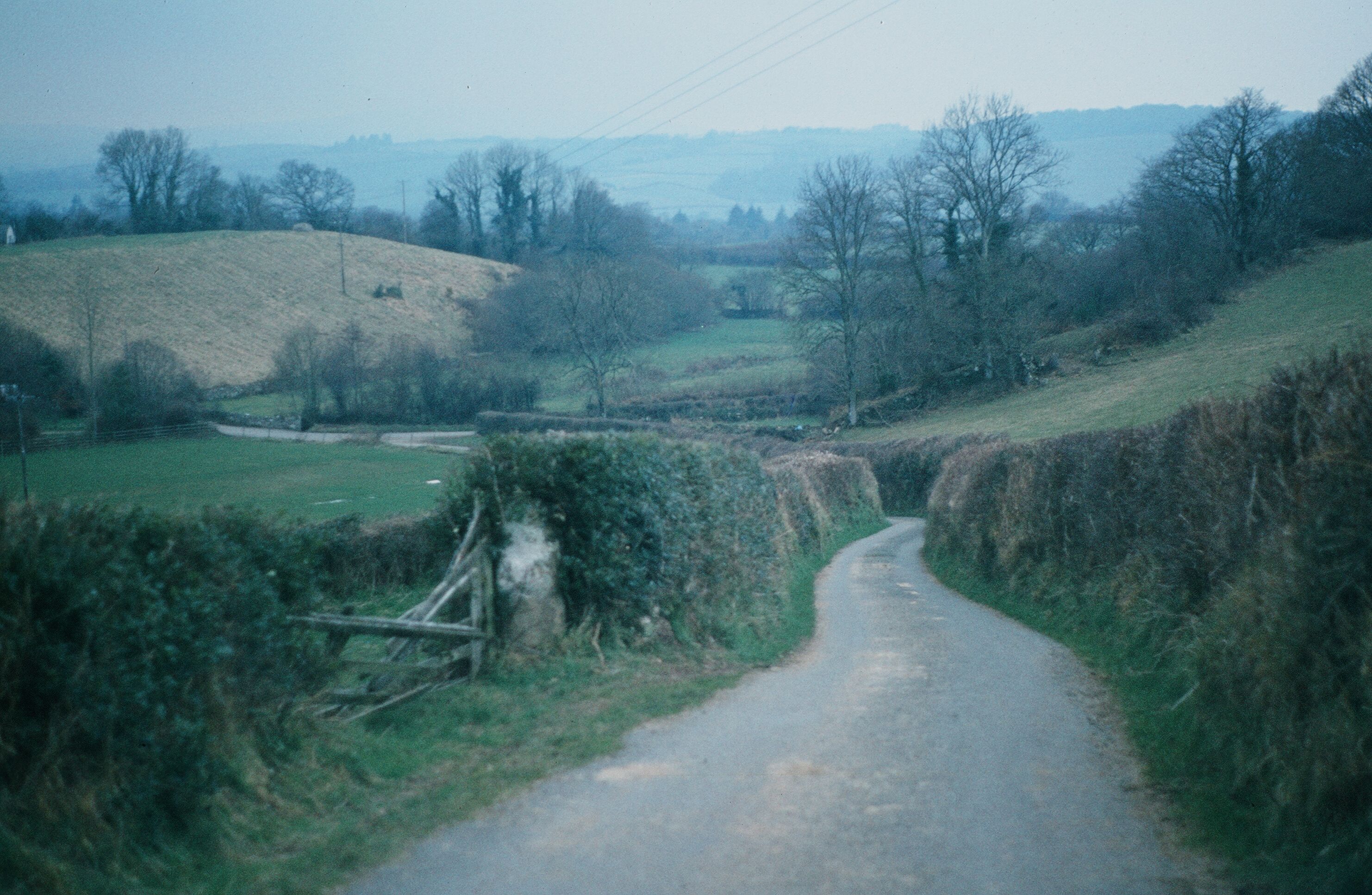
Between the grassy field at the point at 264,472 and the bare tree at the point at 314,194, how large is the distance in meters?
55.9

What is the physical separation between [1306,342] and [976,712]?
30.7 m

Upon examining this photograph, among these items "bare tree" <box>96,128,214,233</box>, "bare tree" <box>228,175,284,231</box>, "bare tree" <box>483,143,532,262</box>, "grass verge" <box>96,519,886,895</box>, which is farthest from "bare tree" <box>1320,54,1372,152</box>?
"bare tree" <box>483,143,532,262</box>

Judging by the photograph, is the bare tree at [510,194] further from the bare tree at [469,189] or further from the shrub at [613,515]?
the shrub at [613,515]

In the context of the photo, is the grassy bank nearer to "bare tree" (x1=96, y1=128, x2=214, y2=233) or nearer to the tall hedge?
the tall hedge

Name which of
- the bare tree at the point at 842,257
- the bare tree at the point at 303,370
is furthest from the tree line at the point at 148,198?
the bare tree at the point at 842,257

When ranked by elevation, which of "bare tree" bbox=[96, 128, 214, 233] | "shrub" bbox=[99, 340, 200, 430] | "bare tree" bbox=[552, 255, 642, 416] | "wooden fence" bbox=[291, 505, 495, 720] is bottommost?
"wooden fence" bbox=[291, 505, 495, 720]

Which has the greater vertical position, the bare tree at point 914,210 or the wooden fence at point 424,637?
the bare tree at point 914,210

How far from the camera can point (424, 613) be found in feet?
26.9

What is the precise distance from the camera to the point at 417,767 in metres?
6.42

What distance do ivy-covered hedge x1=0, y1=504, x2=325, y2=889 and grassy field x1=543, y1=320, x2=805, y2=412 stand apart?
46.6 meters

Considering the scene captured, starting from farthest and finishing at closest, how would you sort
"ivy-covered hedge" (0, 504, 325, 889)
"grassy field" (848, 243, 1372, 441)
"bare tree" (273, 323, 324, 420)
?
1. "bare tree" (273, 323, 324, 420)
2. "grassy field" (848, 243, 1372, 441)
3. "ivy-covered hedge" (0, 504, 325, 889)

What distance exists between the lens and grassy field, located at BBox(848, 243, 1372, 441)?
33469 mm

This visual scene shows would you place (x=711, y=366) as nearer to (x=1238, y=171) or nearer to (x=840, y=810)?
(x=1238, y=171)

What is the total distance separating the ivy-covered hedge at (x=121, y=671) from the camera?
450cm
